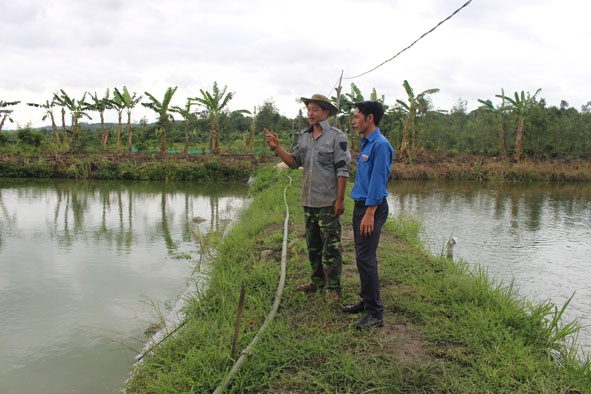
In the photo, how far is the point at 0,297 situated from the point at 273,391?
4.22 m

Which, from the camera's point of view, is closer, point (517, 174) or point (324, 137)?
point (324, 137)

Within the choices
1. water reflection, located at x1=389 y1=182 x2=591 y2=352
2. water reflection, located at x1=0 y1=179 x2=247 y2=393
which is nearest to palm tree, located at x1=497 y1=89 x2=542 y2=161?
water reflection, located at x1=389 y1=182 x2=591 y2=352

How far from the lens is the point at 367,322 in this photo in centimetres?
298

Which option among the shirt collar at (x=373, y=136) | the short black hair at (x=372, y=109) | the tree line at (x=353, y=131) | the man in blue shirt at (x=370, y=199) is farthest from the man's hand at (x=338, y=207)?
Result: the tree line at (x=353, y=131)

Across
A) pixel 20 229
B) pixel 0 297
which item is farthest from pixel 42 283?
pixel 20 229

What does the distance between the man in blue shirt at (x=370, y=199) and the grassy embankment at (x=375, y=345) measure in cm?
19

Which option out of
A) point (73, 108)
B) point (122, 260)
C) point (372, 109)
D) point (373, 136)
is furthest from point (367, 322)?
point (73, 108)

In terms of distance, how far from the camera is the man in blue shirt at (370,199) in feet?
9.48

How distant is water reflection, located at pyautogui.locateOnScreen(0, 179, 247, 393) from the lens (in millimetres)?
3539

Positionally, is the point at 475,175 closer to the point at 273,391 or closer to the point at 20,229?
the point at 20,229

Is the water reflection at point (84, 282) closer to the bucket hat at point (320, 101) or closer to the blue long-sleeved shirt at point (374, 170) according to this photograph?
the blue long-sleeved shirt at point (374, 170)

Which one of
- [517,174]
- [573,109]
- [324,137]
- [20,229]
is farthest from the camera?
[573,109]

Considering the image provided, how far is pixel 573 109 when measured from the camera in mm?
30797

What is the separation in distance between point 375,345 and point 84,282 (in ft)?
14.0
